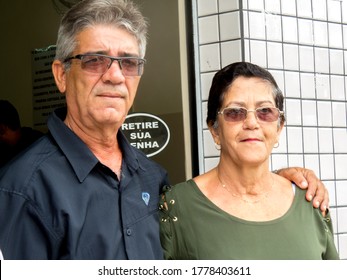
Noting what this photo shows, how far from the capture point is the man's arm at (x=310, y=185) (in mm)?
2809

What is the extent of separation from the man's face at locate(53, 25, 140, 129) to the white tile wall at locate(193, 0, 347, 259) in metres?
1.55

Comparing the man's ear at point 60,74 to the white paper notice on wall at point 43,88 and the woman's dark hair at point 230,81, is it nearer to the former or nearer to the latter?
the woman's dark hair at point 230,81

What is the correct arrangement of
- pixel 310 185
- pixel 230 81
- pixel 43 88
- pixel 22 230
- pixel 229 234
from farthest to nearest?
pixel 43 88 → pixel 310 185 → pixel 230 81 → pixel 229 234 → pixel 22 230

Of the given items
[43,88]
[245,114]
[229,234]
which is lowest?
[229,234]

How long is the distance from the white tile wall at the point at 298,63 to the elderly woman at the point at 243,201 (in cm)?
122

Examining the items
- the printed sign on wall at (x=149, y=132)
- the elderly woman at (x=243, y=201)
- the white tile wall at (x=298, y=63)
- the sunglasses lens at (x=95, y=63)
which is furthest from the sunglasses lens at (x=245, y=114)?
the printed sign on wall at (x=149, y=132)

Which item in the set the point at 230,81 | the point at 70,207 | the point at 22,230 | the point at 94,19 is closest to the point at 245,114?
the point at 230,81

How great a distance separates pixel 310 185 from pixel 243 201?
35 cm

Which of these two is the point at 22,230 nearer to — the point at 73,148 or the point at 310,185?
the point at 73,148

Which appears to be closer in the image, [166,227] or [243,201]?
[166,227]

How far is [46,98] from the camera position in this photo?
200 inches

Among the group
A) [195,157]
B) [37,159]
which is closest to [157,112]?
[195,157]

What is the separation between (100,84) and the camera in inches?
99.7
